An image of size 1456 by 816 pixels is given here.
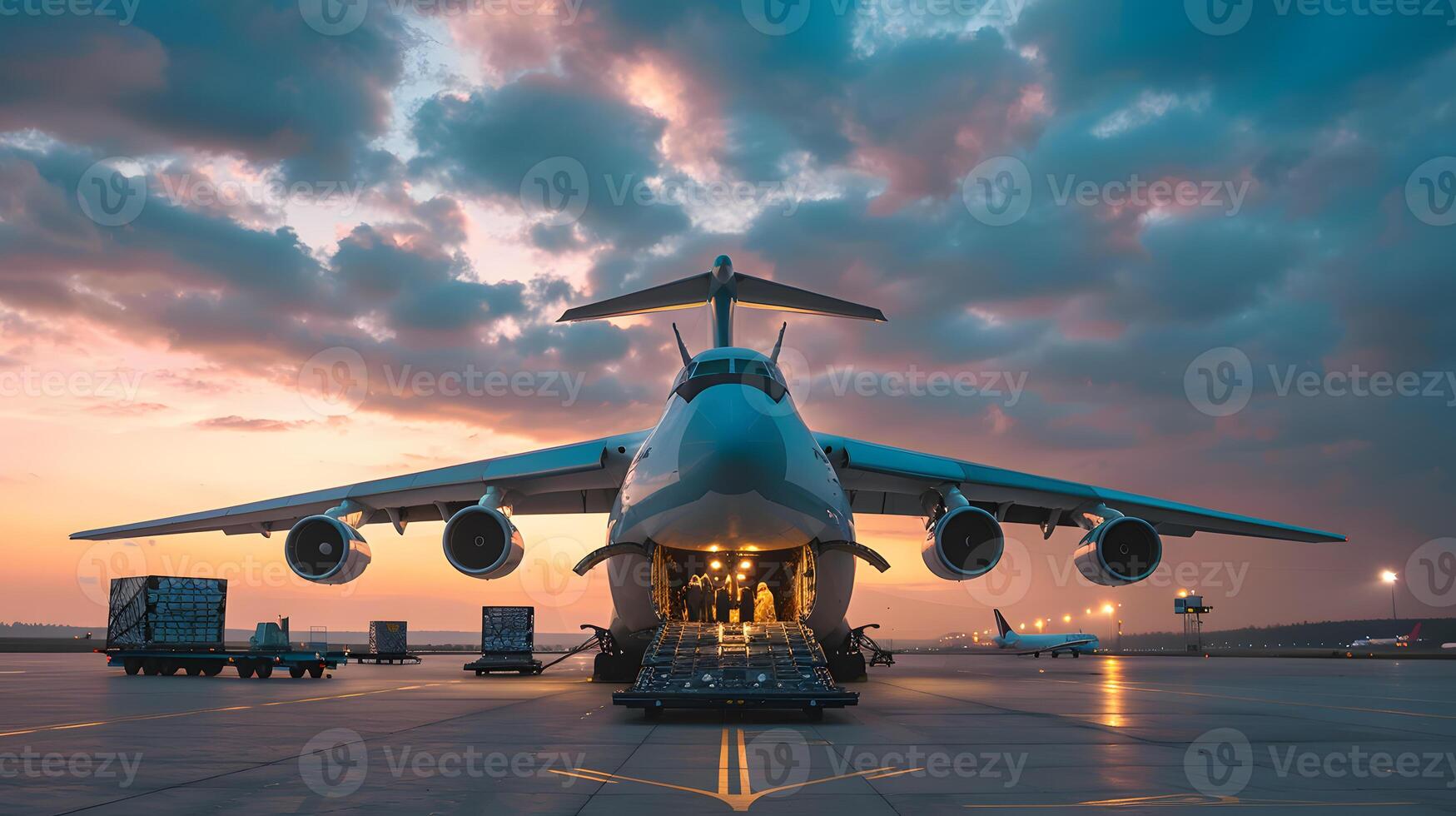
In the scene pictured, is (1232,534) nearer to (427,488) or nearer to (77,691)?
(427,488)

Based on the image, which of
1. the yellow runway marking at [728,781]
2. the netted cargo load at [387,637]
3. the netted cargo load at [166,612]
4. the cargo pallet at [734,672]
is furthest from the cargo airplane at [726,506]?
the netted cargo load at [387,637]

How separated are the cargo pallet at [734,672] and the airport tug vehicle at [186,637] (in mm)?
12676

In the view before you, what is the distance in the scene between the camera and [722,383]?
1528 centimetres

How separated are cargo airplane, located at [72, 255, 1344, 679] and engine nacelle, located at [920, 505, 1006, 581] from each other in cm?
3

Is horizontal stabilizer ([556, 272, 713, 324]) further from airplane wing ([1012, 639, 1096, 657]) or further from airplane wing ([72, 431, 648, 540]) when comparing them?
airplane wing ([1012, 639, 1096, 657])

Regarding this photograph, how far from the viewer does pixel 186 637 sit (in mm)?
26562

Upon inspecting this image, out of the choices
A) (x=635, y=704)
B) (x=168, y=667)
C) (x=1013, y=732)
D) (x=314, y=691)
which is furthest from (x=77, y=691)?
(x=1013, y=732)

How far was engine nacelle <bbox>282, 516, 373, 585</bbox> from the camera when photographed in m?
18.5

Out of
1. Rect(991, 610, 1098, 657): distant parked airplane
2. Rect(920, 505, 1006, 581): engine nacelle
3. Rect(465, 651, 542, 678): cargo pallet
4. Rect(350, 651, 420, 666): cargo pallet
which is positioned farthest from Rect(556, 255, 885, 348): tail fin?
Rect(991, 610, 1098, 657): distant parked airplane

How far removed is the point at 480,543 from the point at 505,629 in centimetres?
1805

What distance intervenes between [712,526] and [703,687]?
265 centimetres

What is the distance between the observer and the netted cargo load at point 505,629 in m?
34.5

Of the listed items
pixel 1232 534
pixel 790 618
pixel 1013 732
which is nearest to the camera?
pixel 1013 732

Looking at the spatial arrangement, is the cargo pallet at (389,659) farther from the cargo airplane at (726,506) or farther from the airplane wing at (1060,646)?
the airplane wing at (1060,646)
